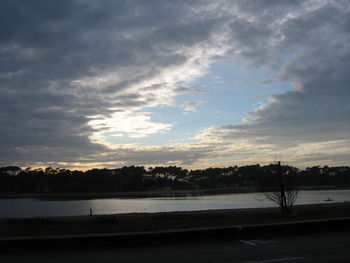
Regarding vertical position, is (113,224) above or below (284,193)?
below

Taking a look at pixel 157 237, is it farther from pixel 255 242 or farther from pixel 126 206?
pixel 126 206

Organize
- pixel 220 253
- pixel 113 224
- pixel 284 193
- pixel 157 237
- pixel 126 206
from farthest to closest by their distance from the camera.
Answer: pixel 126 206 → pixel 284 193 → pixel 113 224 → pixel 157 237 → pixel 220 253

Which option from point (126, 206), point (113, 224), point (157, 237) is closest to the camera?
point (157, 237)

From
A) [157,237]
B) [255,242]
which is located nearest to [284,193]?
[255,242]

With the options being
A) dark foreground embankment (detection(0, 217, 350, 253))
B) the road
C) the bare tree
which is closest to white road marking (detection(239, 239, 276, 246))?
the road

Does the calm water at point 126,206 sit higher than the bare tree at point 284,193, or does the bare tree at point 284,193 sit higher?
the bare tree at point 284,193

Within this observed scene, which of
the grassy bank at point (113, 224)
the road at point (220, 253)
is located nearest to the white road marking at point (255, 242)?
the road at point (220, 253)

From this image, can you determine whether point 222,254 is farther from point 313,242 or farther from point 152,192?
point 152,192

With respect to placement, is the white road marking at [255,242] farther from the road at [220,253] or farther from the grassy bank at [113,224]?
the grassy bank at [113,224]

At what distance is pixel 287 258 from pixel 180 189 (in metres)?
166

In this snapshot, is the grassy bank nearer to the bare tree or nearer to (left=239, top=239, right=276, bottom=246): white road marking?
(left=239, top=239, right=276, bottom=246): white road marking

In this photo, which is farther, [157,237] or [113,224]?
[113,224]

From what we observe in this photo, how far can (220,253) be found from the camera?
7.00 m

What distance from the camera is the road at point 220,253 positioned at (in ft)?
21.2
